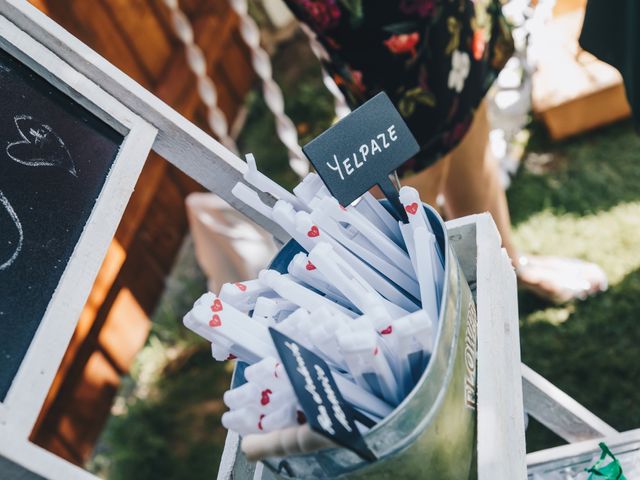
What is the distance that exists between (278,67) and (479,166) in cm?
177

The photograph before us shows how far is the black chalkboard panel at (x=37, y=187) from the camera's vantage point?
0.80 m

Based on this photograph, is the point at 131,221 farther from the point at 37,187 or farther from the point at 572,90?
the point at 37,187

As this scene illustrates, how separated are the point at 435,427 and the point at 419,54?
87cm

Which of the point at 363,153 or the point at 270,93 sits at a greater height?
the point at 363,153

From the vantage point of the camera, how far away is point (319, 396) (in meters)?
0.69

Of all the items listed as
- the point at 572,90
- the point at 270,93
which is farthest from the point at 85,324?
the point at 572,90

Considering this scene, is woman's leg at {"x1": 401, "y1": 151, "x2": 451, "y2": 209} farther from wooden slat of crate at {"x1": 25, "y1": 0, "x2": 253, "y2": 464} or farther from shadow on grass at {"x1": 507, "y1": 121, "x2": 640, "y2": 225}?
wooden slat of crate at {"x1": 25, "y1": 0, "x2": 253, "y2": 464}

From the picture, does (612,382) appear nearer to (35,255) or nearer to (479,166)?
(479,166)

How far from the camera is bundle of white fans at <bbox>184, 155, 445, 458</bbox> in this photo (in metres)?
0.74

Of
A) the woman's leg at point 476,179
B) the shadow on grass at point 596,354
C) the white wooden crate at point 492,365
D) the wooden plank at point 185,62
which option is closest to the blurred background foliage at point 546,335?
the shadow on grass at point 596,354

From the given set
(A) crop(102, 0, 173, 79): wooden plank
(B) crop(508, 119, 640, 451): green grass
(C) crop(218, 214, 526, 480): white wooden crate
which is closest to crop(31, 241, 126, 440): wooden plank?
(A) crop(102, 0, 173, 79): wooden plank

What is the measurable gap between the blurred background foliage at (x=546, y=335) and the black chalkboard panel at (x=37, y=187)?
1271 millimetres

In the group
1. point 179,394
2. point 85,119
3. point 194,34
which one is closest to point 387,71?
point 85,119

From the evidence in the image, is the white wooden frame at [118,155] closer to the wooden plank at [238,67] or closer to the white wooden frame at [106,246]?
the white wooden frame at [106,246]
